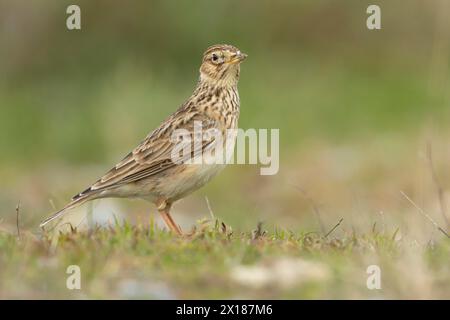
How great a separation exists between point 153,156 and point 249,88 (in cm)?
934

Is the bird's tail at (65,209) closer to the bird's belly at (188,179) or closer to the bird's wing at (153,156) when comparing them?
the bird's wing at (153,156)

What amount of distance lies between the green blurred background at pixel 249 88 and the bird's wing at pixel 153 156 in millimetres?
5316

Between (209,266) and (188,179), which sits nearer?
(209,266)

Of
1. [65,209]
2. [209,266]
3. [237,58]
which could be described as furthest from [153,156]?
[209,266]

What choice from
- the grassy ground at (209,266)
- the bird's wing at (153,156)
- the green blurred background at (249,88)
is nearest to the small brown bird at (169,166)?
the bird's wing at (153,156)

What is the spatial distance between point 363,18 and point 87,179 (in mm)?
7167

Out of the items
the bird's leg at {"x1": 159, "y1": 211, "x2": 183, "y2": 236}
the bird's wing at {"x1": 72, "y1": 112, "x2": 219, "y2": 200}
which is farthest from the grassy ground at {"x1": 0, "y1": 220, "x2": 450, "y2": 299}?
the bird's wing at {"x1": 72, "y1": 112, "x2": 219, "y2": 200}

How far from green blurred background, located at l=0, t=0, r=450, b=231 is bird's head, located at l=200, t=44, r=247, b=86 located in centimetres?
489

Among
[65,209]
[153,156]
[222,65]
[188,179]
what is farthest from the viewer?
[222,65]

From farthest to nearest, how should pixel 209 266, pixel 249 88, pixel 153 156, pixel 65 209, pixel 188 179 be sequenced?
pixel 249 88, pixel 153 156, pixel 188 179, pixel 65 209, pixel 209 266

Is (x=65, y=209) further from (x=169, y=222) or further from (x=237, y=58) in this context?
(x=237, y=58)

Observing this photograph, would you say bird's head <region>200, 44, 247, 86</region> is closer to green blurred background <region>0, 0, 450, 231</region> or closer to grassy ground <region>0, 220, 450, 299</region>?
grassy ground <region>0, 220, 450, 299</region>

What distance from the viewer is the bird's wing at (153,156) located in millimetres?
8258

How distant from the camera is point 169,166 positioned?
8.27 m
